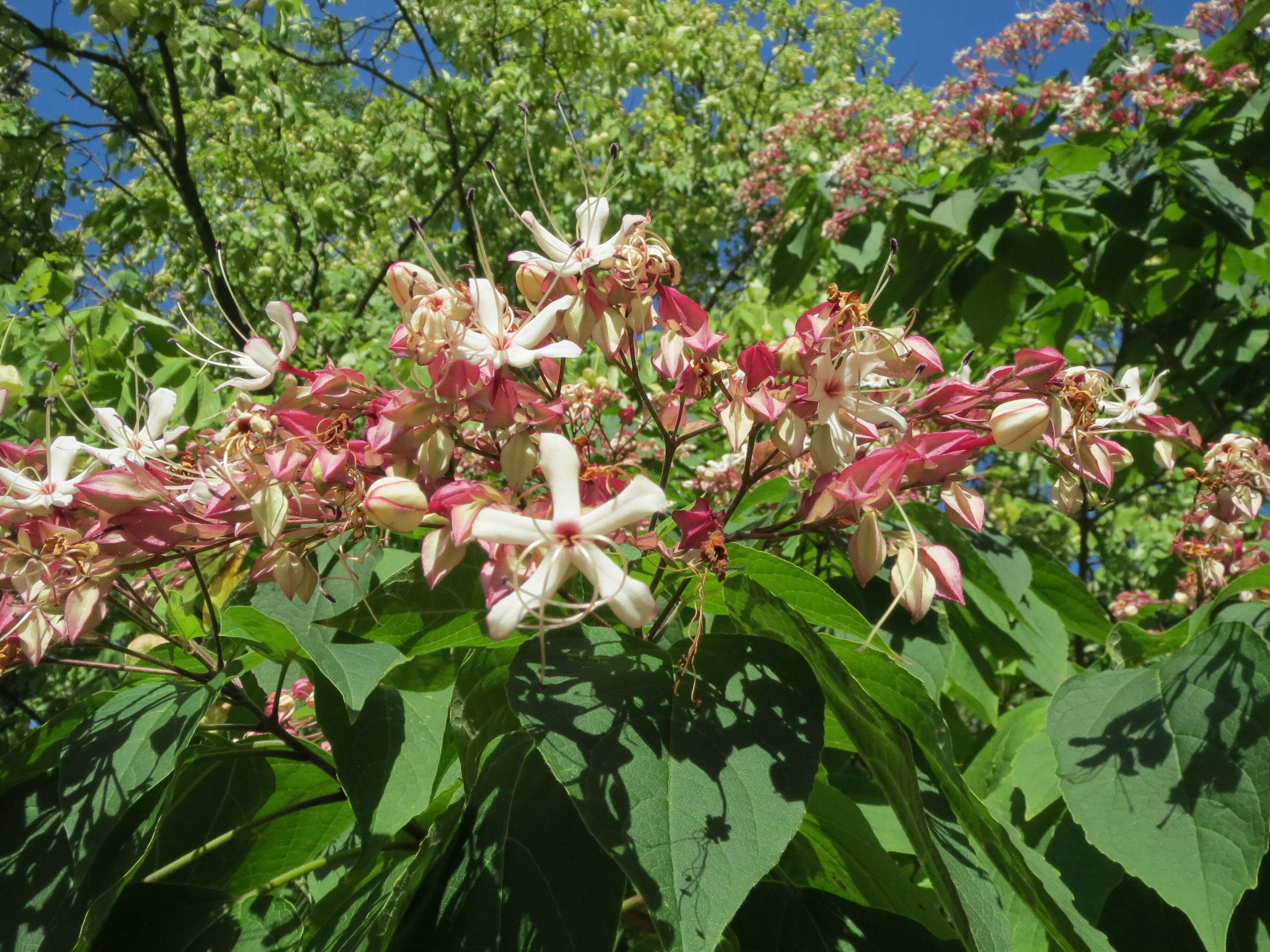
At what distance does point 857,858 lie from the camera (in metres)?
0.81

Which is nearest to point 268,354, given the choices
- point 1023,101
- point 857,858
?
point 857,858

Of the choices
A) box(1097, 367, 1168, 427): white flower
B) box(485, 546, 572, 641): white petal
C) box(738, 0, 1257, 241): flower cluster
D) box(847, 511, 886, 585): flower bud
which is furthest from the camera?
box(738, 0, 1257, 241): flower cluster

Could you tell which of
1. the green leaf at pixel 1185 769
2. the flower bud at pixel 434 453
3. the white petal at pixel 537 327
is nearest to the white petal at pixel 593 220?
the white petal at pixel 537 327

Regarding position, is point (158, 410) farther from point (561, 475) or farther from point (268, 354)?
point (561, 475)

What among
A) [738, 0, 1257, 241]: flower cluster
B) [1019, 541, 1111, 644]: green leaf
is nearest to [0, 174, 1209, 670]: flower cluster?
[1019, 541, 1111, 644]: green leaf

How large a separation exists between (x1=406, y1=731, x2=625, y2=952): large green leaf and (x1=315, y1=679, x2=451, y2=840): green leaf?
3.1 inches

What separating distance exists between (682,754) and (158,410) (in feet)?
1.75

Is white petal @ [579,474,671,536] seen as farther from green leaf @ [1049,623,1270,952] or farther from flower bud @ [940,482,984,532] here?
green leaf @ [1049,623,1270,952]

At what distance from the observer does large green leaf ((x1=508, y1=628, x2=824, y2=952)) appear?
506mm

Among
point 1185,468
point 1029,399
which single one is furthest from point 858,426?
point 1185,468

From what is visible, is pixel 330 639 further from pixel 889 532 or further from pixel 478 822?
pixel 889 532

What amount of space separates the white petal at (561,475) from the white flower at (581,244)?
0.69 ft

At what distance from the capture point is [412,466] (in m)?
0.64

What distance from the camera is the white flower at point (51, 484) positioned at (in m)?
0.67
